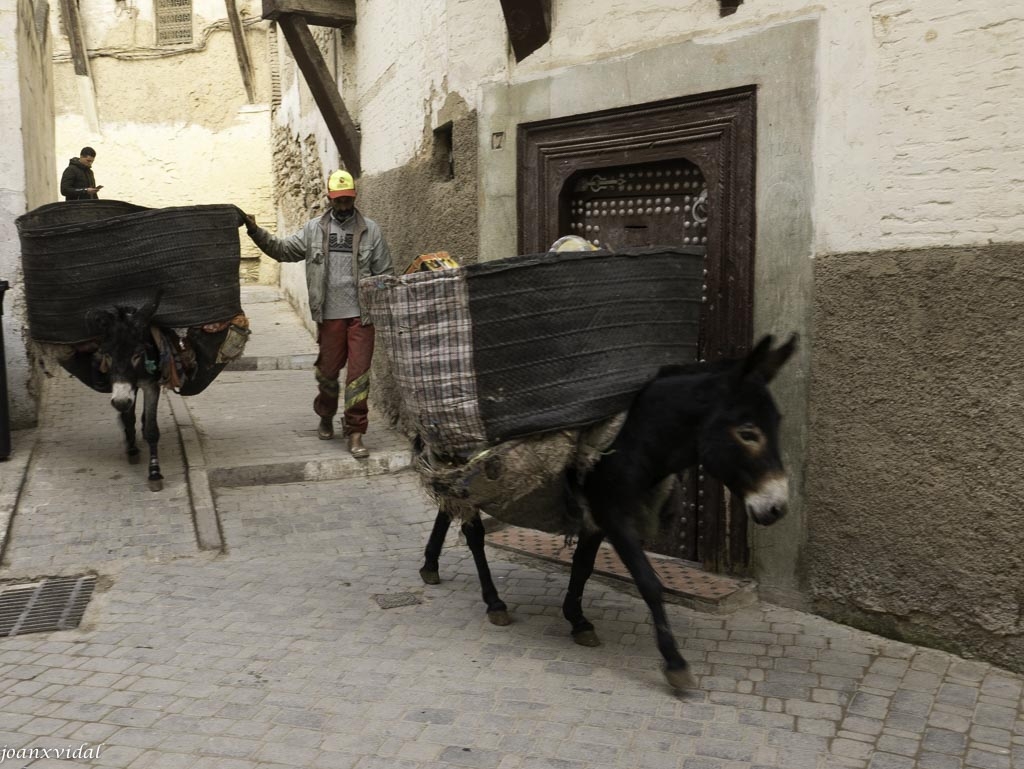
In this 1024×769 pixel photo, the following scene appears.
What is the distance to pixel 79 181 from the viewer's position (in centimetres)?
1172

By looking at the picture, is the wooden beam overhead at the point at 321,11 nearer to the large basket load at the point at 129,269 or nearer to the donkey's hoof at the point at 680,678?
the large basket load at the point at 129,269

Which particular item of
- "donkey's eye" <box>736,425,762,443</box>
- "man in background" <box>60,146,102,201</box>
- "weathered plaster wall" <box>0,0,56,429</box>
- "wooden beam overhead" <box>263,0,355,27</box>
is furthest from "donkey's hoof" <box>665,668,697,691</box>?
"man in background" <box>60,146,102,201</box>

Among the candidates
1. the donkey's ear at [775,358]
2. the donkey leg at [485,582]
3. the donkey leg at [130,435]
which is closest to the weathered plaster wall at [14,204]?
the donkey leg at [130,435]

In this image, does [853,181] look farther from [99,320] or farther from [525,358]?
[99,320]

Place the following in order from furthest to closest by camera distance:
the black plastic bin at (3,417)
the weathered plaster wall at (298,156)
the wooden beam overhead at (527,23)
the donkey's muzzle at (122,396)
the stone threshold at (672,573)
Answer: the weathered plaster wall at (298,156)
the black plastic bin at (3,417)
the donkey's muzzle at (122,396)
the wooden beam overhead at (527,23)
the stone threshold at (672,573)

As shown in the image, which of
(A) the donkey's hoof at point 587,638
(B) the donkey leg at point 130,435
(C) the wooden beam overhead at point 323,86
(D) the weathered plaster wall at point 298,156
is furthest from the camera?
(D) the weathered plaster wall at point 298,156

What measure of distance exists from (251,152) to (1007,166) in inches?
608

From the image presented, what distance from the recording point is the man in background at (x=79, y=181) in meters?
11.0

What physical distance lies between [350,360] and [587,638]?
3474 millimetres

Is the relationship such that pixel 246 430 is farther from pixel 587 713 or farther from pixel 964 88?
pixel 964 88

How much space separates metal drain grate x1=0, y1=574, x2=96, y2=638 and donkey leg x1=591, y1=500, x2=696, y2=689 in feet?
8.53

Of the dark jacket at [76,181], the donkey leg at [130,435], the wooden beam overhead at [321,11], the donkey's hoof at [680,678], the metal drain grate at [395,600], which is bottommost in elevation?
the metal drain grate at [395,600]

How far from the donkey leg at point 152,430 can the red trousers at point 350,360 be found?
1.25 meters

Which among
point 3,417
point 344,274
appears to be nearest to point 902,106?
point 344,274
